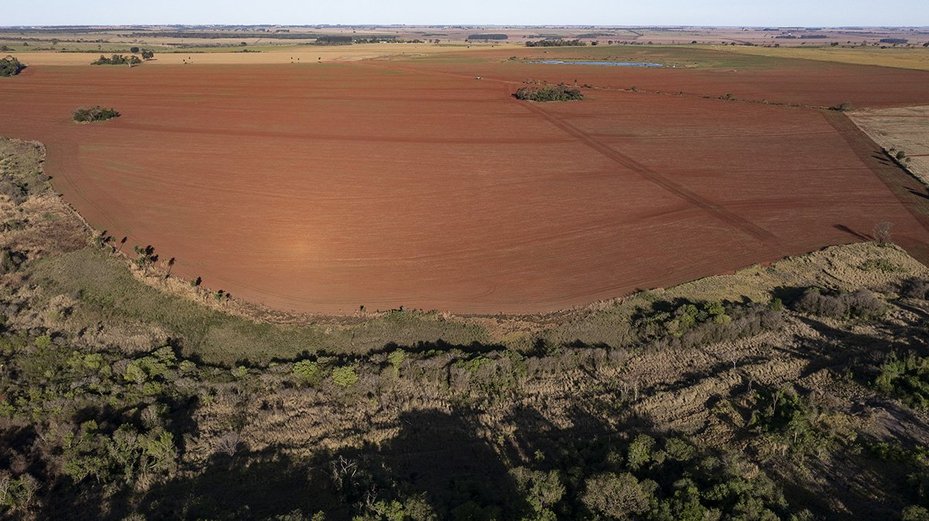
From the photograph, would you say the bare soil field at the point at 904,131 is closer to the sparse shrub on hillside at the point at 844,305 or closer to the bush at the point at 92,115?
the sparse shrub on hillside at the point at 844,305

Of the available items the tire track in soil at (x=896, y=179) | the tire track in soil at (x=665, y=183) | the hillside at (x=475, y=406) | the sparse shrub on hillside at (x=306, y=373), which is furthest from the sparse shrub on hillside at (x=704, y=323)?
the tire track in soil at (x=896, y=179)

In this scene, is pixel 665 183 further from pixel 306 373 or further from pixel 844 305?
pixel 306 373

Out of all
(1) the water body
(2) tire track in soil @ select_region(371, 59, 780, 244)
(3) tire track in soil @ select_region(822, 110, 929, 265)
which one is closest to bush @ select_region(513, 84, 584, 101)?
(2) tire track in soil @ select_region(371, 59, 780, 244)

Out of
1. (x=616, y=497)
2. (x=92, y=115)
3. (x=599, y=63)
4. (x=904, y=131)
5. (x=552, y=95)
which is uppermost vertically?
(x=599, y=63)

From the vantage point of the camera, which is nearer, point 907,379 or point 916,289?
point 907,379

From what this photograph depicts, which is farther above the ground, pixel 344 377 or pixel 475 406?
pixel 344 377

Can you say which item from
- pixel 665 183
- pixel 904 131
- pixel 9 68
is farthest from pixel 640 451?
pixel 9 68

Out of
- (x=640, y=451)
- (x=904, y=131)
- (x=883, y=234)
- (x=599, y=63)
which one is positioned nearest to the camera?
(x=640, y=451)

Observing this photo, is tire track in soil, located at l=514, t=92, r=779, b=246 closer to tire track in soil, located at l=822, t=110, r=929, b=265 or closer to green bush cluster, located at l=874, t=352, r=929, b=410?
tire track in soil, located at l=822, t=110, r=929, b=265
